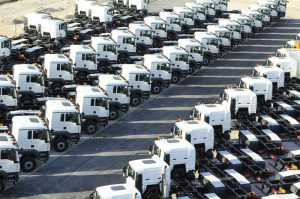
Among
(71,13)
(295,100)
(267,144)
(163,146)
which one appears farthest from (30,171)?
(71,13)

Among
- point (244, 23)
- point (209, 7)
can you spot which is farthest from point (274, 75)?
point (209, 7)

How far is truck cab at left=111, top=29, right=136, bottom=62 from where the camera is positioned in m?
67.4

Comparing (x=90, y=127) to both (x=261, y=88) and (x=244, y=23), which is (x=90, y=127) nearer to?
(x=261, y=88)

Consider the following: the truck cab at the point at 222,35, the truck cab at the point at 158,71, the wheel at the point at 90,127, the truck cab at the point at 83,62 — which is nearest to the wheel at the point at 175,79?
the truck cab at the point at 158,71

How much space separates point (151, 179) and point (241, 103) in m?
16.4

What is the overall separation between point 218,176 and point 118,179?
22.3ft

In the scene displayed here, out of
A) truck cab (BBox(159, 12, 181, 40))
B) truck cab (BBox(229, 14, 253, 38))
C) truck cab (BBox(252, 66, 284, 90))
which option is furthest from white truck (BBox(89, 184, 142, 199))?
truck cab (BBox(229, 14, 253, 38))

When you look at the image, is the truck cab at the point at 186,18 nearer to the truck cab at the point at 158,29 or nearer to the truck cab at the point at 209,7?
the truck cab at the point at 209,7

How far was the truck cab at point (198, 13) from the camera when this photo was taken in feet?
275

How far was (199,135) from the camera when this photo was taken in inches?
1809

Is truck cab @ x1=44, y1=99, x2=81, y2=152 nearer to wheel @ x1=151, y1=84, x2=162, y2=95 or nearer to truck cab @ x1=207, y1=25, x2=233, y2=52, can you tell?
wheel @ x1=151, y1=84, x2=162, y2=95

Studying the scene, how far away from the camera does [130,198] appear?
36.6 meters

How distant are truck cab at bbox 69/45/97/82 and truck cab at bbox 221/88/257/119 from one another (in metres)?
13.9

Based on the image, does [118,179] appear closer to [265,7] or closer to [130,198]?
[130,198]
